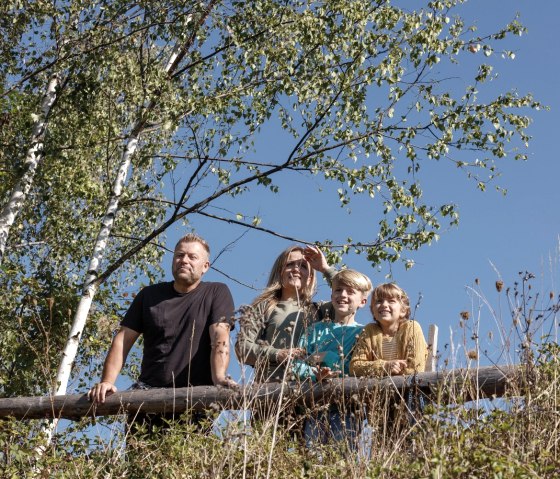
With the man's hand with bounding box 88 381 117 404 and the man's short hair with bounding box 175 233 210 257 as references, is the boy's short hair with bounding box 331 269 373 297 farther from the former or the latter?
the man's hand with bounding box 88 381 117 404

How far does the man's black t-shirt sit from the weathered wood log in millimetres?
210

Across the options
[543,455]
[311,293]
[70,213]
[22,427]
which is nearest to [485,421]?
[543,455]

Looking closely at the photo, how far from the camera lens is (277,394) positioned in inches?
223

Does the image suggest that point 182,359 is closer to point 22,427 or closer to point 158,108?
point 22,427

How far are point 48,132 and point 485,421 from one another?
997 cm

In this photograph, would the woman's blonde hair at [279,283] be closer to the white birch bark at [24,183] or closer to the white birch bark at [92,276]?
the white birch bark at [92,276]

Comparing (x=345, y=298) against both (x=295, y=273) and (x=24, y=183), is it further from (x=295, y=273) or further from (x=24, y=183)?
(x=24, y=183)

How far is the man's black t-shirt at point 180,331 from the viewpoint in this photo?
252 inches

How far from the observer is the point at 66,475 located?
545cm

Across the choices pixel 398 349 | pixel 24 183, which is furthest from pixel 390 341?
pixel 24 183

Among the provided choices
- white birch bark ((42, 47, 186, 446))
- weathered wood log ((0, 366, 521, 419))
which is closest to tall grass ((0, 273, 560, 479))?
weathered wood log ((0, 366, 521, 419))

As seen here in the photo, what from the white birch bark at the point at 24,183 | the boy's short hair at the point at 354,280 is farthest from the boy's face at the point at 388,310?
the white birch bark at the point at 24,183

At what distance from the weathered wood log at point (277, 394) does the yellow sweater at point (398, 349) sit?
168mm

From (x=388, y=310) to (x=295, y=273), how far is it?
2.82 ft
